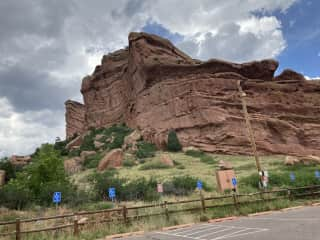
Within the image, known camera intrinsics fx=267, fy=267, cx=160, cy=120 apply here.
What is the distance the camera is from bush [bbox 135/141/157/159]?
39750 millimetres

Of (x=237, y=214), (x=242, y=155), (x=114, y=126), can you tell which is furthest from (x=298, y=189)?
(x=114, y=126)

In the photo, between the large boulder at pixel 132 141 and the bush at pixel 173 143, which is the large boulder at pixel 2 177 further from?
the bush at pixel 173 143

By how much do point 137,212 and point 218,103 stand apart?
1372 inches

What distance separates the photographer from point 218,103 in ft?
146

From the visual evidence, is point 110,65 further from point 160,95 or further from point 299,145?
point 299,145

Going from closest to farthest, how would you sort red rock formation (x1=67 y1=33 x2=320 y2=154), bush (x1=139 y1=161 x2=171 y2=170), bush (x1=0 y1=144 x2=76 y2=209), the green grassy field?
bush (x1=0 y1=144 x2=76 y2=209)
the green grassy field
bush (x1=139 y1=161 x2=171 y2=170)
red rock formation (x1=67 y1=33 x2=320 y2=154)

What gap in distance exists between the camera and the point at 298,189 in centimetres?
1706

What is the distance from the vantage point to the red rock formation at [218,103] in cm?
4262

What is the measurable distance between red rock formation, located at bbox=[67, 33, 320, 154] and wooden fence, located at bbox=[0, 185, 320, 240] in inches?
995

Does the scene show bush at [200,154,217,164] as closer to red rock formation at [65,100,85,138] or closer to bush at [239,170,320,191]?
bush at [239,170,320,191]

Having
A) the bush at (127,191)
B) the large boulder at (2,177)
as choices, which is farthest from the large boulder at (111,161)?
the bush at (127,191)

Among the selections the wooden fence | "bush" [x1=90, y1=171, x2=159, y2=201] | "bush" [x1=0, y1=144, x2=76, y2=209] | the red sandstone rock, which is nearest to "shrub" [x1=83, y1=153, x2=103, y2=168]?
"bush" [x1=0, y1=144, x2=76, y2=209]

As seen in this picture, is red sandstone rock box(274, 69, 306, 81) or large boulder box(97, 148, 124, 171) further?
red sandstone rock box(274, 69, 306, 81)

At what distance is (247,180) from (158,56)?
36.3 meters
